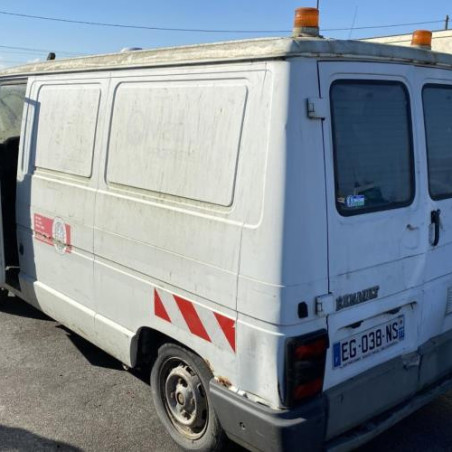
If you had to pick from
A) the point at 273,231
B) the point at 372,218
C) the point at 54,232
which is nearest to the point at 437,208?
the point at 372,218

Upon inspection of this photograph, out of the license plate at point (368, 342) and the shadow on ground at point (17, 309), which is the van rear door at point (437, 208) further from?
the shadow on ground at point (17, 309)

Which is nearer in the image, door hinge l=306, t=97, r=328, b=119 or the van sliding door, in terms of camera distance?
door hinge l=306, t=97, r=328, b=119

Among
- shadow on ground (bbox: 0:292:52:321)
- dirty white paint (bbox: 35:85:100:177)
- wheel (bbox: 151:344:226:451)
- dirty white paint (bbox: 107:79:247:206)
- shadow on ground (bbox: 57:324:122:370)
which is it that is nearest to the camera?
dirty white paint (bbox: 107:79:247:206)

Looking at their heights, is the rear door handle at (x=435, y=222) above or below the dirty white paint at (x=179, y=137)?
below

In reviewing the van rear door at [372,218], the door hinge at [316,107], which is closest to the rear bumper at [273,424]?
the van rear door at [372,218]

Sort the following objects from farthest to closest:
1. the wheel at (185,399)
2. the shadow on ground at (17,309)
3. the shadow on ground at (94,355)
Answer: the shadow on ground at (17,309)
the shadow on ground at (94,355)
the wheel at (185,399)

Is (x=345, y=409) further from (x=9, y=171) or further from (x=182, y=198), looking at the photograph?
(x=9, y=171)

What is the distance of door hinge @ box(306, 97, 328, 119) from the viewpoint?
2352 millimetres

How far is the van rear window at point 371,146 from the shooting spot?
8.23ft

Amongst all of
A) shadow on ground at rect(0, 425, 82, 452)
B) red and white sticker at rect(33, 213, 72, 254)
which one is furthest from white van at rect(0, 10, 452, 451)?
shadow on ground at rect(0, 425, 82, 452)

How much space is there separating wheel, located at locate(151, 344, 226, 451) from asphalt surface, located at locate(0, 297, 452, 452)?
143 millimetres

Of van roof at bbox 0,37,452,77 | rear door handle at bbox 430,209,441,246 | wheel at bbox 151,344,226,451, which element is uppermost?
van roof at bbox 0,37,452,77

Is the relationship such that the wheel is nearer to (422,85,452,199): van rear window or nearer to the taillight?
the taillight

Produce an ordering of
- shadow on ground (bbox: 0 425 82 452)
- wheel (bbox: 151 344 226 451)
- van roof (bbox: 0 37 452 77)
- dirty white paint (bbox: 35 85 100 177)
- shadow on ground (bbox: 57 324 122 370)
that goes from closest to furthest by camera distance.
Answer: van roof (bbox: 0 37 452 77) → wheel (bbox: 151 344 226 451) → shadow on ground (bbox: 0 425 82 452) → dirty white paint (bbox: 35 85 100 177) → shadow on ground (bbox: 57 324 122 370)
